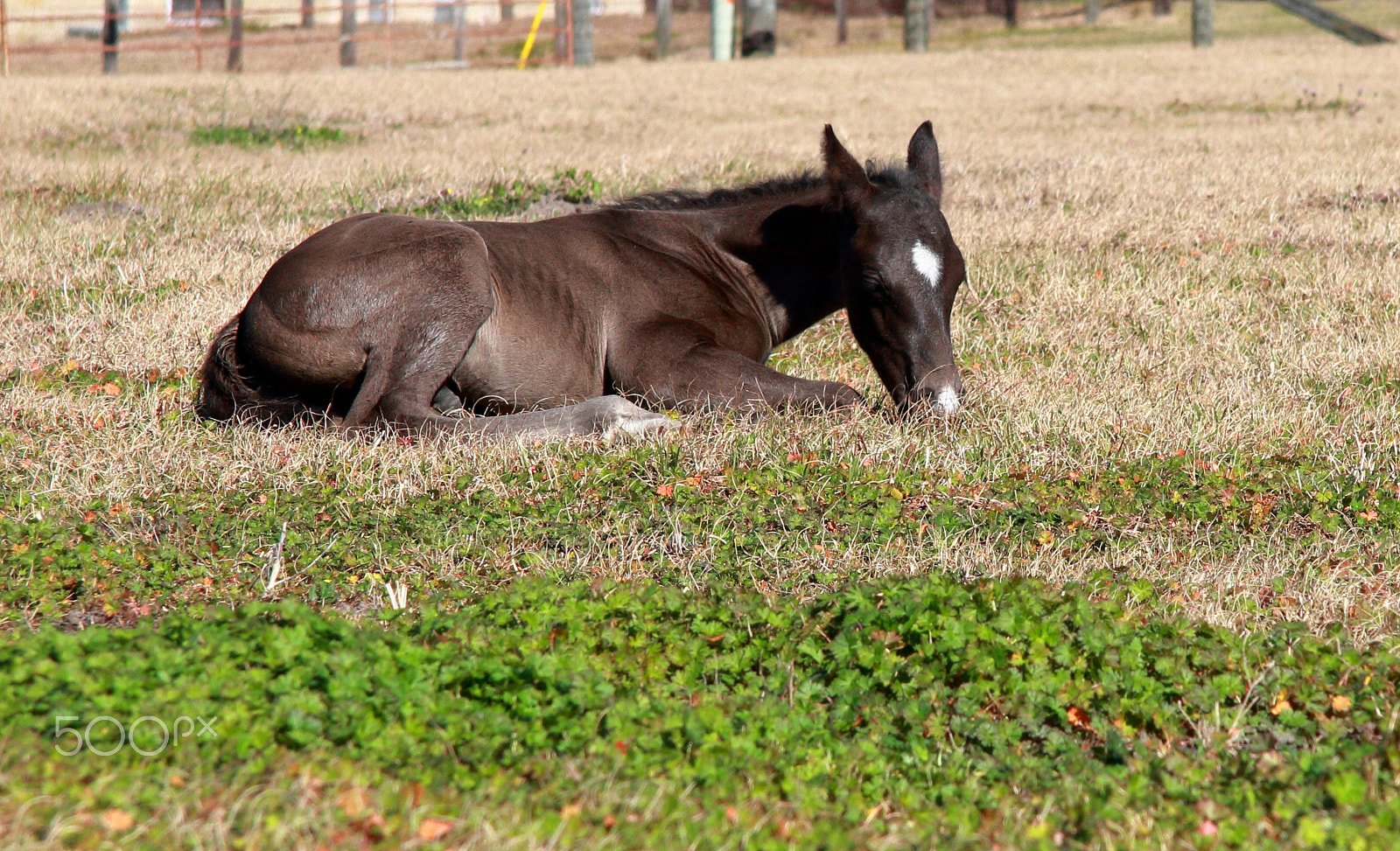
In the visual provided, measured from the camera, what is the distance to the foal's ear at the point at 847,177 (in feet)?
19.5

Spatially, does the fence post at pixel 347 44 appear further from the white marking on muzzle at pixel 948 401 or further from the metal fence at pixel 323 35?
the white marking on muzzle at pixel 948 401

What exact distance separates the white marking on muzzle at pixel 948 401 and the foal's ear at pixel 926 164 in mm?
1172

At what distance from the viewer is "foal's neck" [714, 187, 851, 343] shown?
21.3ft

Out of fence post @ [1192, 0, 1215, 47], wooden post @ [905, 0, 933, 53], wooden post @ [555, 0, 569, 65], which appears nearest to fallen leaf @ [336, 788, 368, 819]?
wooden post @ [555, 0, 569, 65]

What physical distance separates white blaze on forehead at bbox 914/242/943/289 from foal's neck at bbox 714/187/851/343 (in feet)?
2.58

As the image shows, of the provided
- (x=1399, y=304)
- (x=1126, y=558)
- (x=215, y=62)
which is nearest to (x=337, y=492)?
(x=1126, y=558)

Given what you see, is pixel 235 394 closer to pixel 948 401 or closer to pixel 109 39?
pixel 948 401

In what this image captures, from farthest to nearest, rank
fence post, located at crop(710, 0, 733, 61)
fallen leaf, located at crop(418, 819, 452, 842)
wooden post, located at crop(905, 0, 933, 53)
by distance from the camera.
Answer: wooden post, located at crop(905, 0, 933, 53), fence post, located at crop(710, 0, 733, 61), fallen leaf, located at crop(418, 819, 452, 842)

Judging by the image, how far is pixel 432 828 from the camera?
2604 millimetres

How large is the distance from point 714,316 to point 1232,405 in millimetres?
2646

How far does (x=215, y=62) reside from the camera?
37312 mm

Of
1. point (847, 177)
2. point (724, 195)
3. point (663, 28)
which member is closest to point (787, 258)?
point (724, 195)

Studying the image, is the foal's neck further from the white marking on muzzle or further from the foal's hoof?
the foal's hoof

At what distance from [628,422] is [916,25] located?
3074 centimetres
